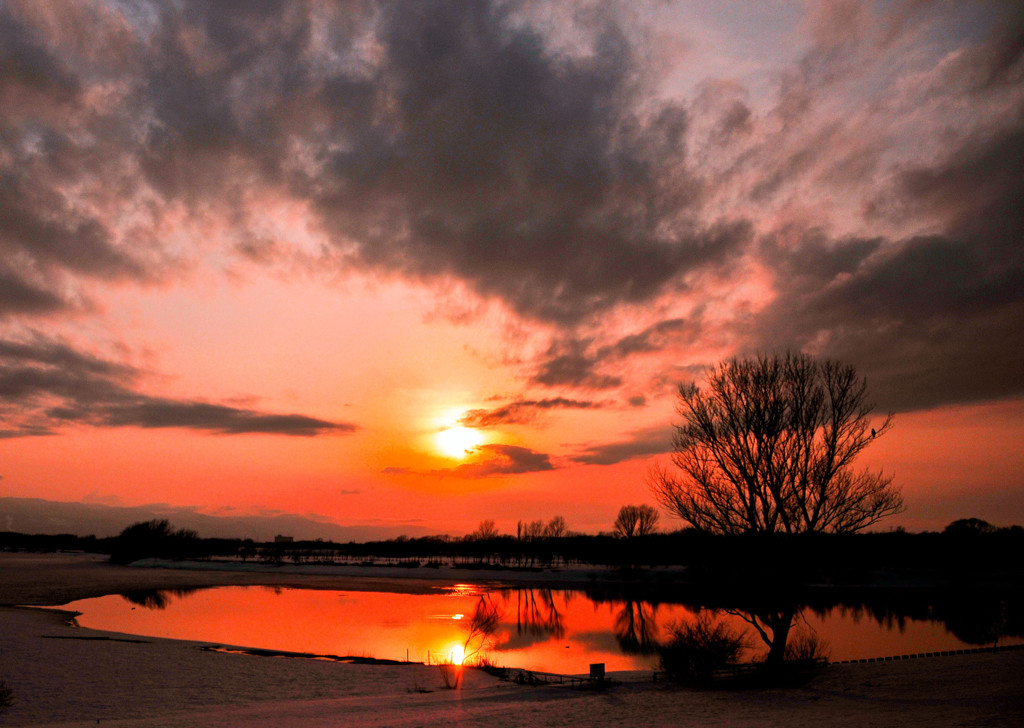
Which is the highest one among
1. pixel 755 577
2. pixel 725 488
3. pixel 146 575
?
pixel 725 488

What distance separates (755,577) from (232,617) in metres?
34.0

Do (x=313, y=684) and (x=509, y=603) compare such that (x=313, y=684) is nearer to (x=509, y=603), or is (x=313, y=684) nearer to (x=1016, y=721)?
(x=1016, y=721)

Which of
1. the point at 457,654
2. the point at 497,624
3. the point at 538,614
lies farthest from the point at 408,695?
the point at 538,614

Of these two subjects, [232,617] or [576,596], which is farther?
[576,596]

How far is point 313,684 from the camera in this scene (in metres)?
21.6

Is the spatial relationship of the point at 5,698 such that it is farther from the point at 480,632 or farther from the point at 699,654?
the point at 699,654

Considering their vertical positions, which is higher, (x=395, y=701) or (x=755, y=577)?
(x=755, y=577)

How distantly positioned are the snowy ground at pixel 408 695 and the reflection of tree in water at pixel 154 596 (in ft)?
69.5

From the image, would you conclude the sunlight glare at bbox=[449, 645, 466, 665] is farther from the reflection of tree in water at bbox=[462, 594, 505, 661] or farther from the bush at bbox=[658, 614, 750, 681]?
the bush at bbox=[658, 614, 750, 681]

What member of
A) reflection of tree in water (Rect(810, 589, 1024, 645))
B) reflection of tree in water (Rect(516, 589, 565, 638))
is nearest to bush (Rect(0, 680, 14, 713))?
reflection of tree in water (Rect(516, 589, 565, 638))

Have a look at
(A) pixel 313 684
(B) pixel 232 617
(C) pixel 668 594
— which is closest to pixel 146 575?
(B) pixel 232 617

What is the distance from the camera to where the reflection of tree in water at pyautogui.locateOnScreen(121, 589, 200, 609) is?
4743cm

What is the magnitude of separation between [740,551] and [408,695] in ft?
43.8

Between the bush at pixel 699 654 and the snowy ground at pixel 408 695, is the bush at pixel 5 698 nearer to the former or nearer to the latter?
the snowy ground at pixel 408 695
